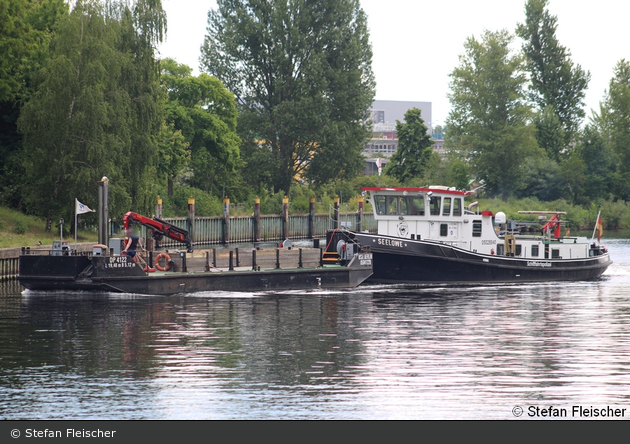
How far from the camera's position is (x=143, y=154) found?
51344 mm

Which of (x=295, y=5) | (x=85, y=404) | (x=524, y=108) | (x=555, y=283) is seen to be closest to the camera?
(x=85, y=404)

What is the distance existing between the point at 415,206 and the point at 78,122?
63.8 ft

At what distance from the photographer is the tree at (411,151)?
307 ft

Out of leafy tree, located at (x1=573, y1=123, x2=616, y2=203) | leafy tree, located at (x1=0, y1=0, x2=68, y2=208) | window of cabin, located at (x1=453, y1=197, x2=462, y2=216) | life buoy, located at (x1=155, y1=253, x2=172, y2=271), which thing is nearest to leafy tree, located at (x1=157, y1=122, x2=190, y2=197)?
leafy tree, located at (x1=0, y1=0, x2=68, y2=208)

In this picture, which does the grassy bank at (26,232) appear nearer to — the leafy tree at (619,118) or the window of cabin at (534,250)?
the window of cabin at (534,250)

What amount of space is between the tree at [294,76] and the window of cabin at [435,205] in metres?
38.1

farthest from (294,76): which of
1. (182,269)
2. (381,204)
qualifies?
(182,269)

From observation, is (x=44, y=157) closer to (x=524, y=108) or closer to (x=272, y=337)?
(x=272, y=337)

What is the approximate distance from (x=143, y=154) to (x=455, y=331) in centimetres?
2979

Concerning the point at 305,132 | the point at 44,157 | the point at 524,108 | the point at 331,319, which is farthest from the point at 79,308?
the point at 524,108

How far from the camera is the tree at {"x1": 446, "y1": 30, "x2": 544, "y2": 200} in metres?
95.3

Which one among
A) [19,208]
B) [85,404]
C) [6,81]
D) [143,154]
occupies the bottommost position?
[85,404]

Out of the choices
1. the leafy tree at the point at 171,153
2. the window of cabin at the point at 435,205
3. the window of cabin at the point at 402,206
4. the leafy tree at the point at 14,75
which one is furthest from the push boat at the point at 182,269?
the leafy tree at the point at 171,153

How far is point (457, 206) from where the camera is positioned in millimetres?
40719
